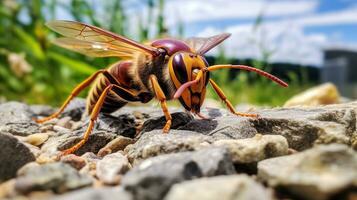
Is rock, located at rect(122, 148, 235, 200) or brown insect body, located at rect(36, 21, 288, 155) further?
brown insect body, located at rect(36, 21, 288, 155)

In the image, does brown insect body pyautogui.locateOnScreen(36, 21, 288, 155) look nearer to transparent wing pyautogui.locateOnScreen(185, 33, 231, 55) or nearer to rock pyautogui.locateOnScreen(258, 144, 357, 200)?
transparent wing pyautogui.locateOnScreen(185, 33, 231, 55)

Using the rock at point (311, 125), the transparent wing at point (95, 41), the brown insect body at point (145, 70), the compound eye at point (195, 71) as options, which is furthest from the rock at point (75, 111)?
the rock at point (311, 125)

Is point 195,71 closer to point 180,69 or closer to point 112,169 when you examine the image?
point 180,69

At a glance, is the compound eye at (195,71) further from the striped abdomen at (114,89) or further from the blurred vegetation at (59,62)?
the blurred vegetation at (59,62)

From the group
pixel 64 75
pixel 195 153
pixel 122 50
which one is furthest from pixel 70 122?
pixel 64 75

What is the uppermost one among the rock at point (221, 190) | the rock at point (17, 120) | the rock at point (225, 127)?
the rock at point (221, 190)

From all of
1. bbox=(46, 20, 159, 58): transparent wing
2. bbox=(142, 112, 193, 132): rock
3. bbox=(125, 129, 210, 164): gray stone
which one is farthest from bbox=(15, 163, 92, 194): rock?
bbox=(46, 20, 159, 58): transparent wing

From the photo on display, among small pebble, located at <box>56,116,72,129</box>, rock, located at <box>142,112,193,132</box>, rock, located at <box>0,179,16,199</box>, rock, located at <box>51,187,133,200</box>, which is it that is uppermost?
rock, located at <box>51,187,133,200</box>

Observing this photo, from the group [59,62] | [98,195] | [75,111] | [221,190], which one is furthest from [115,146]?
[59,62]
